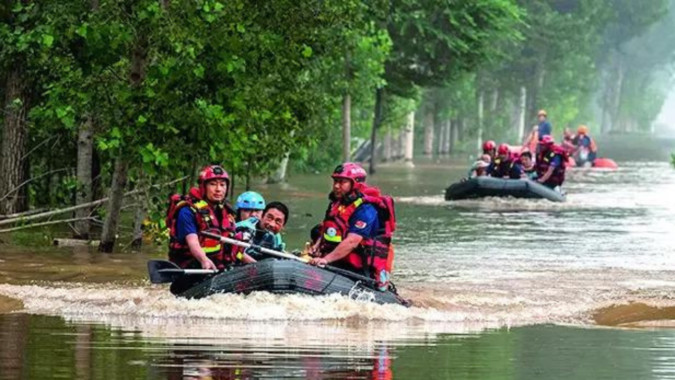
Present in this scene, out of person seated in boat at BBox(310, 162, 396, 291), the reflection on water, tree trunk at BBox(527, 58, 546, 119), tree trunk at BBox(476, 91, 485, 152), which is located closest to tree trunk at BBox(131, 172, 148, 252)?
person seated in boat at BBox(310, 162, 396, 291)

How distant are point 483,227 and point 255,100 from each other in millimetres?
10537

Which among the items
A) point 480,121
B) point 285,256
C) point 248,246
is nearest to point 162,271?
point 248,246

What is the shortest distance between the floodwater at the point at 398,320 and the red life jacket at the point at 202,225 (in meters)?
0.49

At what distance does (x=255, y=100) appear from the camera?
80.9 feet

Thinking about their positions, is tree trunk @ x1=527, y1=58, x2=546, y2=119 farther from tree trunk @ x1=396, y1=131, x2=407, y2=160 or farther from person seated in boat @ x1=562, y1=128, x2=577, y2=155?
person seated in boat @ x1=562, y1=128, x2=577, y2=155

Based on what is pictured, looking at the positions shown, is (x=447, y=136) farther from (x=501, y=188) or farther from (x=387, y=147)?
(x=501, y=188)

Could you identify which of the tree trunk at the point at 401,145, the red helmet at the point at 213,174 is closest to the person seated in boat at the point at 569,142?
the tree trunk at the point at 401,145

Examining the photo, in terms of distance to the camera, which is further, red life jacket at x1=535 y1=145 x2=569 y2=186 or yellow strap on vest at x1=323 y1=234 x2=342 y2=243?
red life jacket at x1=535 y1=145 x2=569 y2=186

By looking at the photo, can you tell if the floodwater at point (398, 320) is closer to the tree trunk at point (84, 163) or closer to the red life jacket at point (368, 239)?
the red life jacket at point (368, 239)

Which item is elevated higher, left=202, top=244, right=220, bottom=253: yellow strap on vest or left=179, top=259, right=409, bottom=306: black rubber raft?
left=202, top=244, right=220, bottom=253: yellow strap on vest

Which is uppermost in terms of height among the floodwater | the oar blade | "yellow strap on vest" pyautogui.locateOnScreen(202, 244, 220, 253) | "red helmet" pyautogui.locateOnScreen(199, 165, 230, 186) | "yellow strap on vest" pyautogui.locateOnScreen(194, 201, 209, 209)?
"red helmet" pyautogui.locateOnScreen(199, 165, 230, 186)

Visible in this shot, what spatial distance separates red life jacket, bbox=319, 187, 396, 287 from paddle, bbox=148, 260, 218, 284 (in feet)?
4.62

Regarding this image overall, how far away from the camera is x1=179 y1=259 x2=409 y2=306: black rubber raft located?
1736cm

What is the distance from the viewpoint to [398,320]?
57.3 feet
